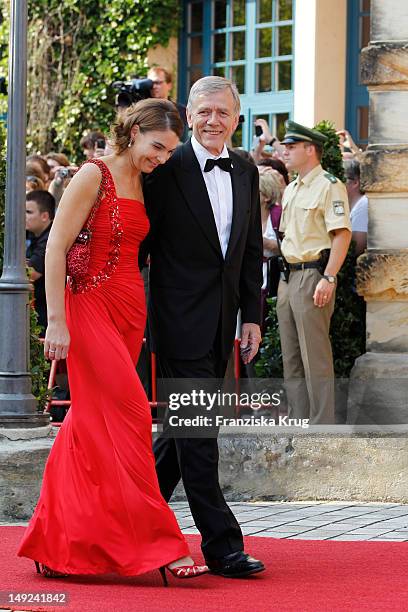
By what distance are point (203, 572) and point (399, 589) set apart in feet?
2.49

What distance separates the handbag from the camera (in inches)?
222

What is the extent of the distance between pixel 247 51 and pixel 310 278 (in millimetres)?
8315

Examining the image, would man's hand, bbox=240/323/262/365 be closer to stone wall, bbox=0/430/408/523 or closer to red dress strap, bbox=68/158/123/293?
red dress strap, bbox=68/158/123/293

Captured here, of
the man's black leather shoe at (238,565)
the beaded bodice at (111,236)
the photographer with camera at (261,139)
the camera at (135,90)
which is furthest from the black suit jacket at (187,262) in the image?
the photographer with camera at (261,139)

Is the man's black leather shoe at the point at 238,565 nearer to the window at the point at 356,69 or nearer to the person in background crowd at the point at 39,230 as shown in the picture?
the person in background crowd at the point at 39,230

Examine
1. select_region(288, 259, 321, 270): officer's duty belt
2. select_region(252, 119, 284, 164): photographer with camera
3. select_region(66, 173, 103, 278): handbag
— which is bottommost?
select_region(288, 259, 321, 270): officer's duty belt

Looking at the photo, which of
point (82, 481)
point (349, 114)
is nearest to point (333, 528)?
point (82, 481)

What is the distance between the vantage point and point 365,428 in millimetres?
8062

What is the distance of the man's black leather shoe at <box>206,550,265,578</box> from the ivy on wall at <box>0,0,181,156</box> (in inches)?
475

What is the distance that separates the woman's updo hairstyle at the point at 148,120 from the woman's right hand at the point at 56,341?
2.54 ft

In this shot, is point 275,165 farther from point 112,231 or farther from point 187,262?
point 112,231

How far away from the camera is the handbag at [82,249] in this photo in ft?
18.5

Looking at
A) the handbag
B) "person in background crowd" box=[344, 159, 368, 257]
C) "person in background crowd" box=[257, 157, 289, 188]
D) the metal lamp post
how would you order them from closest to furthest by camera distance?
the handbag
the metal lamp post
"person in background crowd" box=[344, 159, 368, 257]
"person in background crowd" box=[257, 157, 289, 188]

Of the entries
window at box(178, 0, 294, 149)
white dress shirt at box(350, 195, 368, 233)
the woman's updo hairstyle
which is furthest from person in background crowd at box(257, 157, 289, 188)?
window at box(178, 0, 294, 149)
